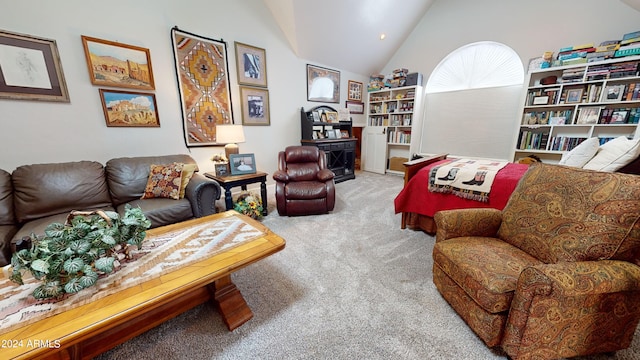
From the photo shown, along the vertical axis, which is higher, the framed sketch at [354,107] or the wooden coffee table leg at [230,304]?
the framed sketch at [354,107]

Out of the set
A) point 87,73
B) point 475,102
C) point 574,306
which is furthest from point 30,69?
point 475,102

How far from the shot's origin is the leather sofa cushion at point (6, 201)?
1663mm

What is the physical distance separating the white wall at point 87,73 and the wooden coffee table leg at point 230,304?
2176 millimetres

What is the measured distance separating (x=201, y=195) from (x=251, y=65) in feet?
7.18

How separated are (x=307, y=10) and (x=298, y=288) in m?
3.49

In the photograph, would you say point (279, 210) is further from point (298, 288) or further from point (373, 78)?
point (373, 78)

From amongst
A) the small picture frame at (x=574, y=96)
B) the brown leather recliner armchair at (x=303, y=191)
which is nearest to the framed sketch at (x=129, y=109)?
the brown leather recliner armchair at (x=303, y=191)

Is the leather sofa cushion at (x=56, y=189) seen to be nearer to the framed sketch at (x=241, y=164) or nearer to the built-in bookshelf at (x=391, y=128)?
the framed sketch at (x=241, y=164)

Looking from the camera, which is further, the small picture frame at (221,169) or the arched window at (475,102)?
the arched window at (475,102)

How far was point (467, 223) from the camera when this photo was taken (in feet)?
4.69

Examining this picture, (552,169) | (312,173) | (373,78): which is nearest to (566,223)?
(552,169)

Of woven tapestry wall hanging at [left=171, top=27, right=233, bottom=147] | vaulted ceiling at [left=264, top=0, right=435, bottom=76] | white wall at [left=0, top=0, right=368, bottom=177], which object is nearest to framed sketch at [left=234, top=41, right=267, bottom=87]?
white wall at [left=0, top=0, right=368, bottom=177]

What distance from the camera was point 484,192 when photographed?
6.31 ft

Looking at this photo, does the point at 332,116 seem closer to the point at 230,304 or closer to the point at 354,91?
the point at 354,91
